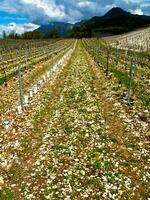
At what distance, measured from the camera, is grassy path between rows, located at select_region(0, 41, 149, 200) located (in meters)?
14.8

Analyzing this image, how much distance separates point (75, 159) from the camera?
17891mm

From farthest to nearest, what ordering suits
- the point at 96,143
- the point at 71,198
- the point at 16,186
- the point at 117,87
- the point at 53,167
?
the point at 117,87 < the point at 96,143 < the point at 53,167 < the point at 16,186 < the point at 71,198

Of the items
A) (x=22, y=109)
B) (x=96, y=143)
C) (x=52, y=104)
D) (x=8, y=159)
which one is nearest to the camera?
(x=8, y=159)

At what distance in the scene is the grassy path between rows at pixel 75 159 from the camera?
48.7 feet

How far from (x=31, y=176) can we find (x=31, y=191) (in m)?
1.36

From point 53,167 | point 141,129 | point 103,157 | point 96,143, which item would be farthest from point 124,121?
point 53,167

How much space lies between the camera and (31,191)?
14914 mm

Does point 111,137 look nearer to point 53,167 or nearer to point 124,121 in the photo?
point 124,121

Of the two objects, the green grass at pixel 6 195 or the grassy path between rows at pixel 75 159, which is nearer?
the green grass at pixel 6 195

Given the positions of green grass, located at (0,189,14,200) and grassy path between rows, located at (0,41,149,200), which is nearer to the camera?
green grass, located at (0,189,14,200)

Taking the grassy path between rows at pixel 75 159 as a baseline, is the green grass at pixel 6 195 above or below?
below

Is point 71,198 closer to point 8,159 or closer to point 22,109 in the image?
point 8,159

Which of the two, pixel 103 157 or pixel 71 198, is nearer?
pixel 71 198

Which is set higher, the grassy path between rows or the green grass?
the grassy path between rows
